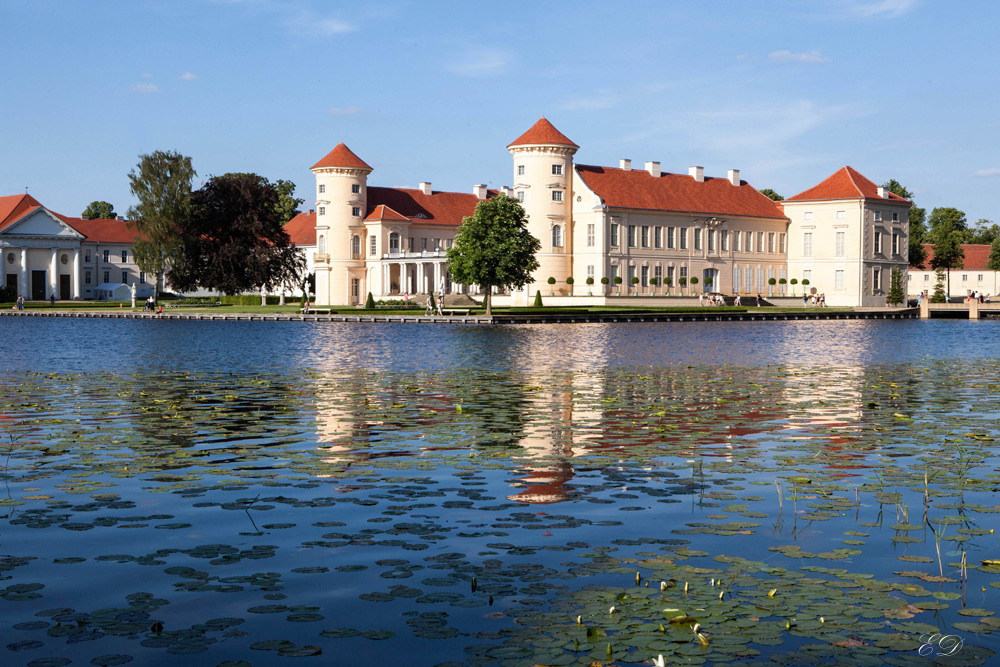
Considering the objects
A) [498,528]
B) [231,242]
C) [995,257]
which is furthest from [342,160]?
[498,528]

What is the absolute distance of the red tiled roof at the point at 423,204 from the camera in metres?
118

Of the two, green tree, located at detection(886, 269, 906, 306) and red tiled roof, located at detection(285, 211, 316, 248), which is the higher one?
red tiled roof, located at detection(285, 211, 316, 248)

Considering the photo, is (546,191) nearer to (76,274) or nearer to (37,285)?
(76,274)

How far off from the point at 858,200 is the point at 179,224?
7033cm

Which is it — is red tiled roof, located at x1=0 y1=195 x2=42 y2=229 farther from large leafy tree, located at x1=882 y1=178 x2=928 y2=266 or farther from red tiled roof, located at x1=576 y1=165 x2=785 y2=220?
large leafy tree, located at x1=882 y1=178 x2=928 y2=266

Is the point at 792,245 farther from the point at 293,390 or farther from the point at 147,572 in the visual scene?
the point at 147,572

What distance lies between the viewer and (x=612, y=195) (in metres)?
108

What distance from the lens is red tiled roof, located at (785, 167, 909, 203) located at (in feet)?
383

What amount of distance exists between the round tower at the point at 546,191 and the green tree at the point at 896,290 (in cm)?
3713

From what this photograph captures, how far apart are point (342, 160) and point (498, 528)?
108m

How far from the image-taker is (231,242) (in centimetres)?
10331

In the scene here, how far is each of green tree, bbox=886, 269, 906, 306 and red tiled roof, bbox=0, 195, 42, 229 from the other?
3829 inches

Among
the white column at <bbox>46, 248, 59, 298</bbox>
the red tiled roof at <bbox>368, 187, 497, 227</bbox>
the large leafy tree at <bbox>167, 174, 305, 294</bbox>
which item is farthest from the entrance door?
the red tiled roof at <bbox>368, 187, 497, 227</bbox>

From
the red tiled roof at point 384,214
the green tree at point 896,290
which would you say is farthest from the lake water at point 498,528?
the green tree at point 896,290
